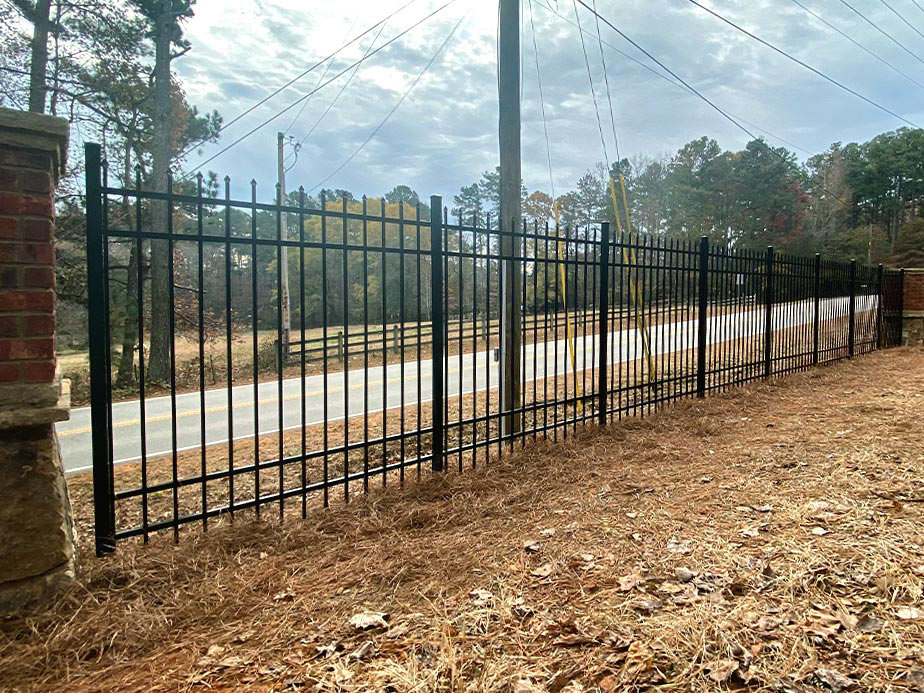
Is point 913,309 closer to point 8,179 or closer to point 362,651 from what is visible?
point 362,651

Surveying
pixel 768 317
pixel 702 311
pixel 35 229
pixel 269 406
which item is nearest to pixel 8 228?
pixel 35 229

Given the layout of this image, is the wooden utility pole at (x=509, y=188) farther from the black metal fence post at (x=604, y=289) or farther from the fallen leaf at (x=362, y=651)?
the fallen leaf at (x=362, y=651)

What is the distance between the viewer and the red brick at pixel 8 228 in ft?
6.89

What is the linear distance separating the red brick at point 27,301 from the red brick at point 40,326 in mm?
29

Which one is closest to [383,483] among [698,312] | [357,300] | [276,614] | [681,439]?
[276,614]

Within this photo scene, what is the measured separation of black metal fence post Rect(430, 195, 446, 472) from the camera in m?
3.75

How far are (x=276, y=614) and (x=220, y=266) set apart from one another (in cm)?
2422

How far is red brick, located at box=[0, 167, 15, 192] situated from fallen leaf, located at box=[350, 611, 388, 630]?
2.16 metres

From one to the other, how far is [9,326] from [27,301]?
116 mm

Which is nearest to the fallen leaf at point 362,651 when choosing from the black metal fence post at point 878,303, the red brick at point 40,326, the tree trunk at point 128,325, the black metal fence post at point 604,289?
the red brick at point 40,326

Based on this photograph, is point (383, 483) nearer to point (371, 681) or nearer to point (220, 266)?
point (371, 681)

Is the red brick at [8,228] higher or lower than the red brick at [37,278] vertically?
higher

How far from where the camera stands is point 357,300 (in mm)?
28156

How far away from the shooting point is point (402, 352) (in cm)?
427
